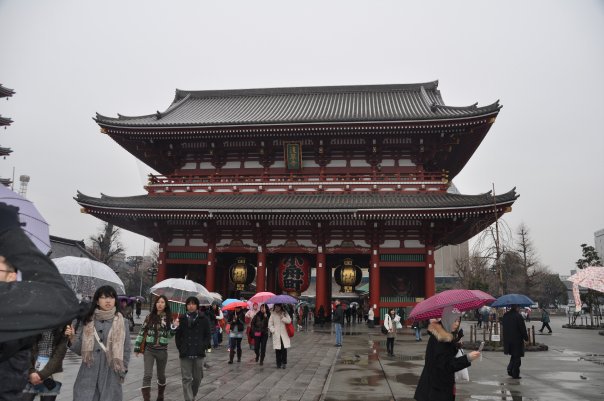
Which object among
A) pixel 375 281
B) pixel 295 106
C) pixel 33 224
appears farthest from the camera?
pixel 295 106

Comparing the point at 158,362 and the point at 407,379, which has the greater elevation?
the point at 158,362

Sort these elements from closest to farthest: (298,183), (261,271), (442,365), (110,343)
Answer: (442,365) < (110,343) < (261,271) < (298,183)

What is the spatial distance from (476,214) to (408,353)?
8.98 meters

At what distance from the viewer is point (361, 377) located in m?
11.2

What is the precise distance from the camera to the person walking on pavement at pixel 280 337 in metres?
12.4

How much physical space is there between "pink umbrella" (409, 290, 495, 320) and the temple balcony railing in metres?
16.8

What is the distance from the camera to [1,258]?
237 cm

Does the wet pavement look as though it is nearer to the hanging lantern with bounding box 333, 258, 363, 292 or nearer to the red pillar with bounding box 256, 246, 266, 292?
the red pillar with bounding box 256, 246, 266, 292

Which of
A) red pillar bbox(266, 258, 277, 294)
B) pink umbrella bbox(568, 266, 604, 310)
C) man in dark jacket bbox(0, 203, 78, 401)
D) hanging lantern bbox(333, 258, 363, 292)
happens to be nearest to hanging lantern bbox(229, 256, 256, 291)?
red pillar bbox(266, 258, 277, 294)

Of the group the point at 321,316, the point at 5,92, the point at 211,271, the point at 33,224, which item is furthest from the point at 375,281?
the point at 5,92

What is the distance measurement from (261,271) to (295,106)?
1261cm

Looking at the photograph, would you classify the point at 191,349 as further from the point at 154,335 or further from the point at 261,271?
the point at 261,271

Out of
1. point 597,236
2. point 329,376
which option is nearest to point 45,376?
point 329,376

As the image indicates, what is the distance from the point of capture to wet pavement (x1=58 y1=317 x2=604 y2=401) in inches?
364
